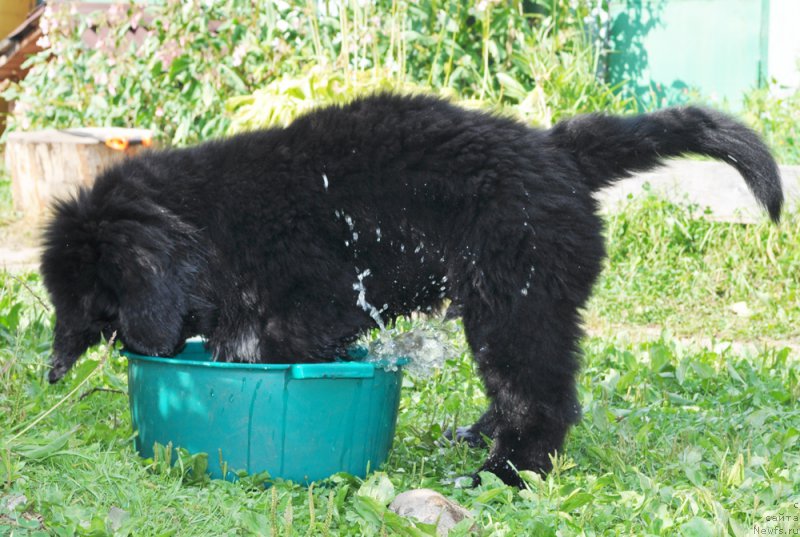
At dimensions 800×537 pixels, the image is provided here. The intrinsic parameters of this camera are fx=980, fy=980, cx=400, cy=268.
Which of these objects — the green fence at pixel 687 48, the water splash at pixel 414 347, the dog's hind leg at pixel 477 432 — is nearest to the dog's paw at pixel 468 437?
the dog's hind leg at pixel 477 432

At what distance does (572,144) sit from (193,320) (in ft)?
4.16

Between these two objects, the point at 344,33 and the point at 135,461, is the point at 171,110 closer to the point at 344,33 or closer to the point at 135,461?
the point at 344,33

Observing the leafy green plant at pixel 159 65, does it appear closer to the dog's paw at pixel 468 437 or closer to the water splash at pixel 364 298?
the dog's paw at pixel 468 437

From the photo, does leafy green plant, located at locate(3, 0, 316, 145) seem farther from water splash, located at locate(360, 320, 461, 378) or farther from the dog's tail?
the dog's tail

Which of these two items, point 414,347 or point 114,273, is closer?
point 114,273

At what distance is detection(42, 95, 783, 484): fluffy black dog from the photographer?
2.81 metres

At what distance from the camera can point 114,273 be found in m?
2.83

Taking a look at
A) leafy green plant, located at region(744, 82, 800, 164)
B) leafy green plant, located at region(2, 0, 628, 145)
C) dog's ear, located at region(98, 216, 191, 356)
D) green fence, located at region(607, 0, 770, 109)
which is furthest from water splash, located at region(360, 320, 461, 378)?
green fence, located at region(607, 0, 770, 109)

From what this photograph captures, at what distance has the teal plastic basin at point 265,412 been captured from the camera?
2.69 metres

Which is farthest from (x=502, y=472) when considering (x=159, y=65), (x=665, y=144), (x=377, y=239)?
(x=159, y=65)

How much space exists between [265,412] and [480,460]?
825mm

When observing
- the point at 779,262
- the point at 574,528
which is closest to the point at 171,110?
the point at 779,262

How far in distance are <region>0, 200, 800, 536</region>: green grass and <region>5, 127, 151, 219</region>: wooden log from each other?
2.11m

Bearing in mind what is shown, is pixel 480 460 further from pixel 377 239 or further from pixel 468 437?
pixel 377 239
